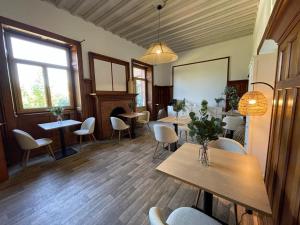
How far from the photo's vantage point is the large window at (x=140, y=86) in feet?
19.9

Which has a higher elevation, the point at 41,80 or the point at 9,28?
the point at 9,28

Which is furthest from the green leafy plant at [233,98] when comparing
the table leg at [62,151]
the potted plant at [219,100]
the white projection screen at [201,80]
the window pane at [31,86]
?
the window pane at [31,86]

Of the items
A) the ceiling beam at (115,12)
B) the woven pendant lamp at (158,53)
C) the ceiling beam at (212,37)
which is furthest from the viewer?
the ceiling beam at (212,37)

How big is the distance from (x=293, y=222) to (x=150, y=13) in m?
4.30

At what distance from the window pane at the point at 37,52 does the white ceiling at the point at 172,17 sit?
3.40 feet

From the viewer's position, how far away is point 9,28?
263 cm

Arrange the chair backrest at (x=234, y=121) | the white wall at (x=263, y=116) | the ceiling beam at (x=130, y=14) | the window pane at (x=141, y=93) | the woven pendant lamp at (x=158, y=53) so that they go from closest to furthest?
the white wall at (x=263, y=116), the woven pendant lamp at (x=158, y=53), the ceiling beam at (x=130, y=14), the chair backrest at (x=234, y=121), the window pane at (x=141, y=93)

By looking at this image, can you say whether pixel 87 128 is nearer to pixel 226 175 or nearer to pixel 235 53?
pixel 226 175

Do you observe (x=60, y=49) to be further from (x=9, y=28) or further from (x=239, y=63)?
(x=239, y=63)

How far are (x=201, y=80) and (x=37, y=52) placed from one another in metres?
6.03

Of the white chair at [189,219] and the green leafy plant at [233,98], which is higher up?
the green leafy plant at [233,98]

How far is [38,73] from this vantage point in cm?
312

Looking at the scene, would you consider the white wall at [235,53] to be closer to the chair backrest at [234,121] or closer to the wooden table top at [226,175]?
the chair backrest at [234,121]

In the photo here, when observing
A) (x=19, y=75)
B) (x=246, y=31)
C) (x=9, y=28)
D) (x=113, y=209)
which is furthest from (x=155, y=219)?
(x=246, y=31)
